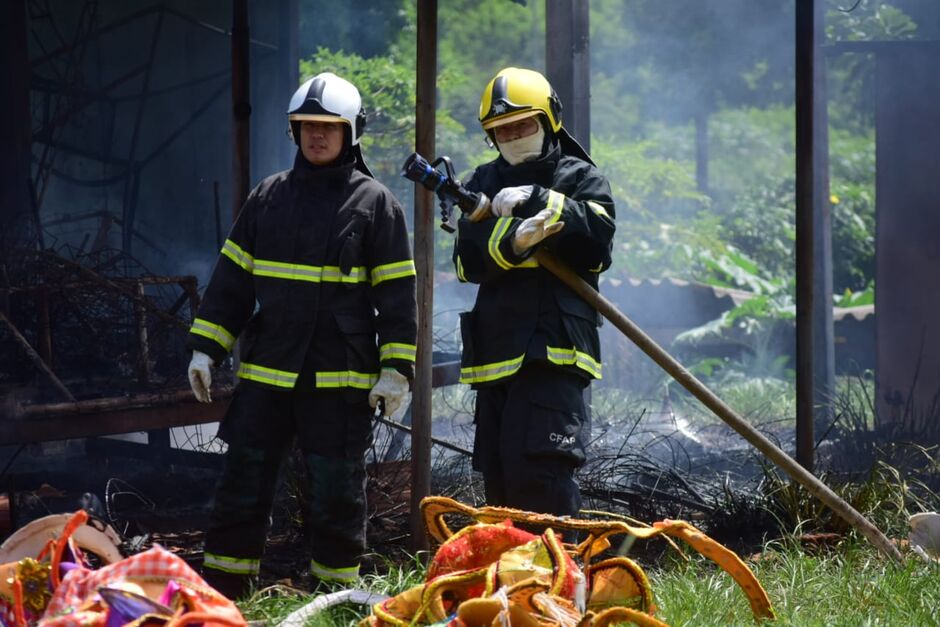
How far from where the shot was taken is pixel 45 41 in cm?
903

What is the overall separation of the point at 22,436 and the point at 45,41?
178 inches

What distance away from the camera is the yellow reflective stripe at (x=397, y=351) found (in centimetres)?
439

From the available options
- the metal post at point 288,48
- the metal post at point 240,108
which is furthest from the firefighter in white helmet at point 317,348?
the metal post at point 288,48

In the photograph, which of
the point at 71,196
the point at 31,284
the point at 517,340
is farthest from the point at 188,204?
the point at 517,340

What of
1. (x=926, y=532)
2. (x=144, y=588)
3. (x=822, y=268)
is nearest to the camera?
(x=144, y=588)

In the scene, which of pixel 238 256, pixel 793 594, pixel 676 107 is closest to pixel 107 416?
pixel 238 256

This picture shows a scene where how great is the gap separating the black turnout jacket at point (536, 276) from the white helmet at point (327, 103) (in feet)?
1.92

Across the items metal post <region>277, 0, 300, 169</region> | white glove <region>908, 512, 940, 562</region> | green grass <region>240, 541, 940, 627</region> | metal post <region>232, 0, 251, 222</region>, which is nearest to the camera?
green grass <region>240, 541, 940, 627</region>

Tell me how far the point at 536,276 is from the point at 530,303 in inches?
4.7

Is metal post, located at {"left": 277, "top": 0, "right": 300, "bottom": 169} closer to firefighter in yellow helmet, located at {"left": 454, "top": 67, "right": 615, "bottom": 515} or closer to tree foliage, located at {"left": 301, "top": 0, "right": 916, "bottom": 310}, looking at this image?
tree foliage, located at {"left": 301, "top": 0, "right": 916, "bottom": 310}

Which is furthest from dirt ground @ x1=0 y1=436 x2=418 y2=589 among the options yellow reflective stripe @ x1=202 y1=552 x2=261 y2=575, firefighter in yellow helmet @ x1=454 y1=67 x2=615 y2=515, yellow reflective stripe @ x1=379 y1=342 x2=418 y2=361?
yellow reflective stripe @ x1=379 y1=342 x2=418 y2=361

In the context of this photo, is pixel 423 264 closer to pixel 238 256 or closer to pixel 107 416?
pixel 238 256

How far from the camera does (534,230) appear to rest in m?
4.29

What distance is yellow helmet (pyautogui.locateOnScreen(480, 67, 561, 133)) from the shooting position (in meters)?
4.54
